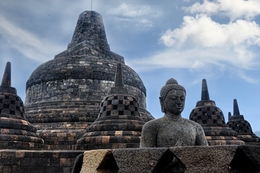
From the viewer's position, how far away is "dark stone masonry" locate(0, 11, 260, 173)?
102 inches

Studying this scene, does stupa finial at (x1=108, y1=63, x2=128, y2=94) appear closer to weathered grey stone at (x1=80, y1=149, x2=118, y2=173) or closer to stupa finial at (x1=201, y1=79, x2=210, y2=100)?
stupa finial at (x1=201, y1=79, x2=210, y2=100)

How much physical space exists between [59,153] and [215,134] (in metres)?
7.69

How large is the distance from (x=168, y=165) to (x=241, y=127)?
1681 centimetres

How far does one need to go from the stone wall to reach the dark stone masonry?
0.03 metres

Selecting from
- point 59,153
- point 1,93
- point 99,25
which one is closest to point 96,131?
point 59,153

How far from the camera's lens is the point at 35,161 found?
8031mm

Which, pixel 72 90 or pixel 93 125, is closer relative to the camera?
pixel 93 125

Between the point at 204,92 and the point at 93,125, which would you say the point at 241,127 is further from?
the point at 93,125

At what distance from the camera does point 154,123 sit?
380 cm

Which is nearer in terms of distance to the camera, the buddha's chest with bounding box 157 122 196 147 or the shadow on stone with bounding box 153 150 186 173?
the shadow on stone with bounding box 153 150 186 173

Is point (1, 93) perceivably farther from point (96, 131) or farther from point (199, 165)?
point (199, 165)

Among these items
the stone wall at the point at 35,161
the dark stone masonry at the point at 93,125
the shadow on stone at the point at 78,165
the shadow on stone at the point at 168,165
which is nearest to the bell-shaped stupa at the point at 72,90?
the dark stone masonry at the point at 93,125

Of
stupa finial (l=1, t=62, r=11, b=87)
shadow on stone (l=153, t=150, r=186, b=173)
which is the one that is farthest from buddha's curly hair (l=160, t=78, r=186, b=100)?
stupa finial (l=1, t=62, r=11, b=87)

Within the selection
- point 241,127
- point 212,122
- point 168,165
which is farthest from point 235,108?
point 168,165
